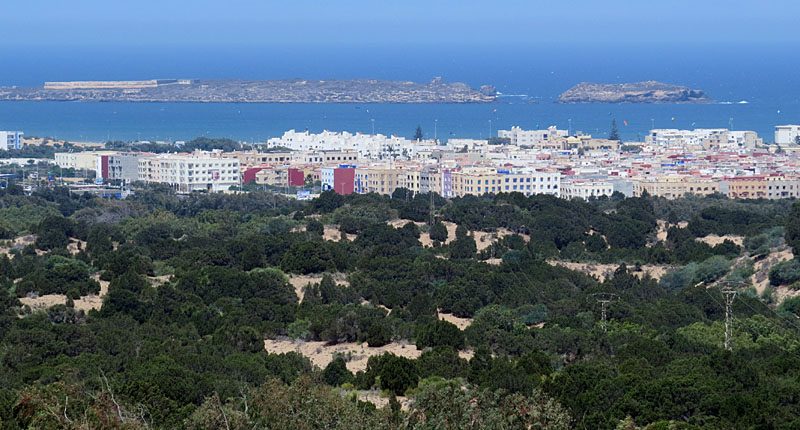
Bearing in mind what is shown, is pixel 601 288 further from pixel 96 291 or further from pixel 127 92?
pixel 127 92

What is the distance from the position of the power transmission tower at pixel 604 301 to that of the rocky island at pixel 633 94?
Result: 4896 inches

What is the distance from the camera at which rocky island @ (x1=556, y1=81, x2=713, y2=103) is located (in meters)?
149

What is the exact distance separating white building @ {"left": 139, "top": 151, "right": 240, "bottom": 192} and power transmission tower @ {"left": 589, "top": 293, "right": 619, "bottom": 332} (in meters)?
38.3

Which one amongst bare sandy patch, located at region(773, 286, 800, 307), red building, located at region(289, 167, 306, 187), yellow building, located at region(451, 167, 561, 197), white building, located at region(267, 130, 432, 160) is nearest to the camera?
bare sandy patch, located at region(773, 286, 800, 307)

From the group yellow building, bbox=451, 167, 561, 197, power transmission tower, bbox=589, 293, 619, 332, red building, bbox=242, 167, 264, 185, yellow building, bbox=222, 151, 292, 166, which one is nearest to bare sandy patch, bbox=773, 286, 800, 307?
power transmission tower, bbox=589, 293, 619, 332

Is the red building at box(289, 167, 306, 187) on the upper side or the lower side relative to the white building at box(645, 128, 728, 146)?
lower

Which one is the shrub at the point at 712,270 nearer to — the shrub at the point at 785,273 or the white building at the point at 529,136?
the shrub at the point at 785,273

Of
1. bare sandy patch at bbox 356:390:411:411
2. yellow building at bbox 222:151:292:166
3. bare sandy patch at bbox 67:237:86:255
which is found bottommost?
yellow building at bbox 222:151:292:166

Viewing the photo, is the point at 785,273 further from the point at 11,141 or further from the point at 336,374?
the point at 11,141

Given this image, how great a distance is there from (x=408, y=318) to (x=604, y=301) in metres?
3.88

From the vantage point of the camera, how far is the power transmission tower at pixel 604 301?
2400 cm

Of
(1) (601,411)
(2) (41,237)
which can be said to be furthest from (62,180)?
(1) (601,411)

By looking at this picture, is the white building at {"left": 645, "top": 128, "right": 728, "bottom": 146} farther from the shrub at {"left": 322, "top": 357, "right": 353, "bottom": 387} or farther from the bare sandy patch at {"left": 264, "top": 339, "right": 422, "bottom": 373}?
the shrub at {"left": 322, "top": 357, "right": 353, "bottom": 387}

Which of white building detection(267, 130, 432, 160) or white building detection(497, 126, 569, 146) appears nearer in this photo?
white building detection(267, 130, 432, 160)
